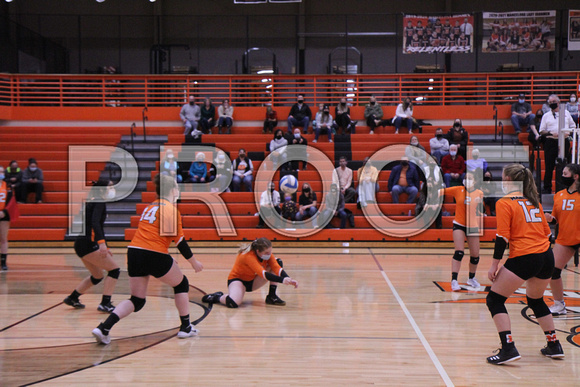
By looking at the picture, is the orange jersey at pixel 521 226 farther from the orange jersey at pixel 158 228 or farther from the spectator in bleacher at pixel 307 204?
the spectator in bleacher at pixel 307 204

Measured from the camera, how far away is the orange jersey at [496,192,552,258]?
516 centimetres

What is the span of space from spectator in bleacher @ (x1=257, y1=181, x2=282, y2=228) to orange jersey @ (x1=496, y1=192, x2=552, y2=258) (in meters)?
9.29

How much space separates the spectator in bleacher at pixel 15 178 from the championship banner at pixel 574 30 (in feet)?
60.8

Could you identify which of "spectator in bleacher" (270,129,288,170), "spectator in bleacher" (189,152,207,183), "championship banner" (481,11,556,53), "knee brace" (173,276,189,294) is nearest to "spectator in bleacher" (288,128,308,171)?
"spectator in bleacher" (270,129,288,170)

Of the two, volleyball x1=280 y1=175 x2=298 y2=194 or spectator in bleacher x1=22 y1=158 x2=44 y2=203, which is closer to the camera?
volleyball x1=280 y1=175 x2=298 y2=194

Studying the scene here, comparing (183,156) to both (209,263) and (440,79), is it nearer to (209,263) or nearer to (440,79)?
(209,263)

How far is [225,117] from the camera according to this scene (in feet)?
60.4

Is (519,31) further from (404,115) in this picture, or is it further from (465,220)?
(465,220)

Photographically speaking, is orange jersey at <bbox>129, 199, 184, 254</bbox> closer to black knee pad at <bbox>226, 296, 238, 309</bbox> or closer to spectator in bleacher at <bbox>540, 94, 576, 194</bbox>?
black knee pad at <bbox>226, 296, 238, 309</bbox>

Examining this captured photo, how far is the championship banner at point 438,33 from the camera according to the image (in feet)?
66.9

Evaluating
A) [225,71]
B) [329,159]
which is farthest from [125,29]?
[329,159]

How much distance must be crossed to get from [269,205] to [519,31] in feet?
40.8

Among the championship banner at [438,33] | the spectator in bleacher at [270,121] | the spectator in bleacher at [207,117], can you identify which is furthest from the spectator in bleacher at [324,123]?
the championship banner at [438,33]

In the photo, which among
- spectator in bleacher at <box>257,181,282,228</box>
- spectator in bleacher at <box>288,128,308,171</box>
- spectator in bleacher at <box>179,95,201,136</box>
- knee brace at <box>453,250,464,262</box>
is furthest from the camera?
spectator in bleacher at <box>179,95,201,136</box>
